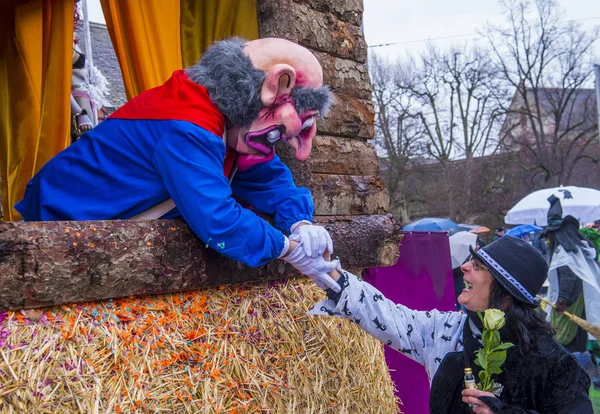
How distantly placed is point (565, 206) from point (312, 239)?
986cm

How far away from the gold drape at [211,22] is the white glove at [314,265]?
4.71 feet

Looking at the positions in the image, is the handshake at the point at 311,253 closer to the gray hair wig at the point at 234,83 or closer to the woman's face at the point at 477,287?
the gray hair wig at the point at 234,83

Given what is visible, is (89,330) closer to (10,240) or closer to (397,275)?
(10,240)

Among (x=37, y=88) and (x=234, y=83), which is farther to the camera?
(x=37, y=88)

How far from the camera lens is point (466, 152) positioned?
27484 millimetres

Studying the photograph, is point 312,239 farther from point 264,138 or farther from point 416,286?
point 416,286

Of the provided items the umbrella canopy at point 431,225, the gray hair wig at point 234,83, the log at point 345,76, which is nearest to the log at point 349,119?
the log at point 345,76

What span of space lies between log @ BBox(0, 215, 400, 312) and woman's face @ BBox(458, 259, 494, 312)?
846 millimetres

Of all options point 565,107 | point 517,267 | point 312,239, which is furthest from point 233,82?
point 565,107

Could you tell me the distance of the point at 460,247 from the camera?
872cm

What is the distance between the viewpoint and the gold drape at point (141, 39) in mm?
3180

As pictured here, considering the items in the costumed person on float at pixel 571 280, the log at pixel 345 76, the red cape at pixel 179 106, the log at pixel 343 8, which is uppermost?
the log at pixel 343 8

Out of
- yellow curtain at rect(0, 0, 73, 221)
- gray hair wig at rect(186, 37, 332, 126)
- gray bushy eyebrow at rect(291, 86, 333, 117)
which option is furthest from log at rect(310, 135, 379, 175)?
yellow curtain at rect(0, 0, 73, 221)

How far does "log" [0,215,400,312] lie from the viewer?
1823 mm
